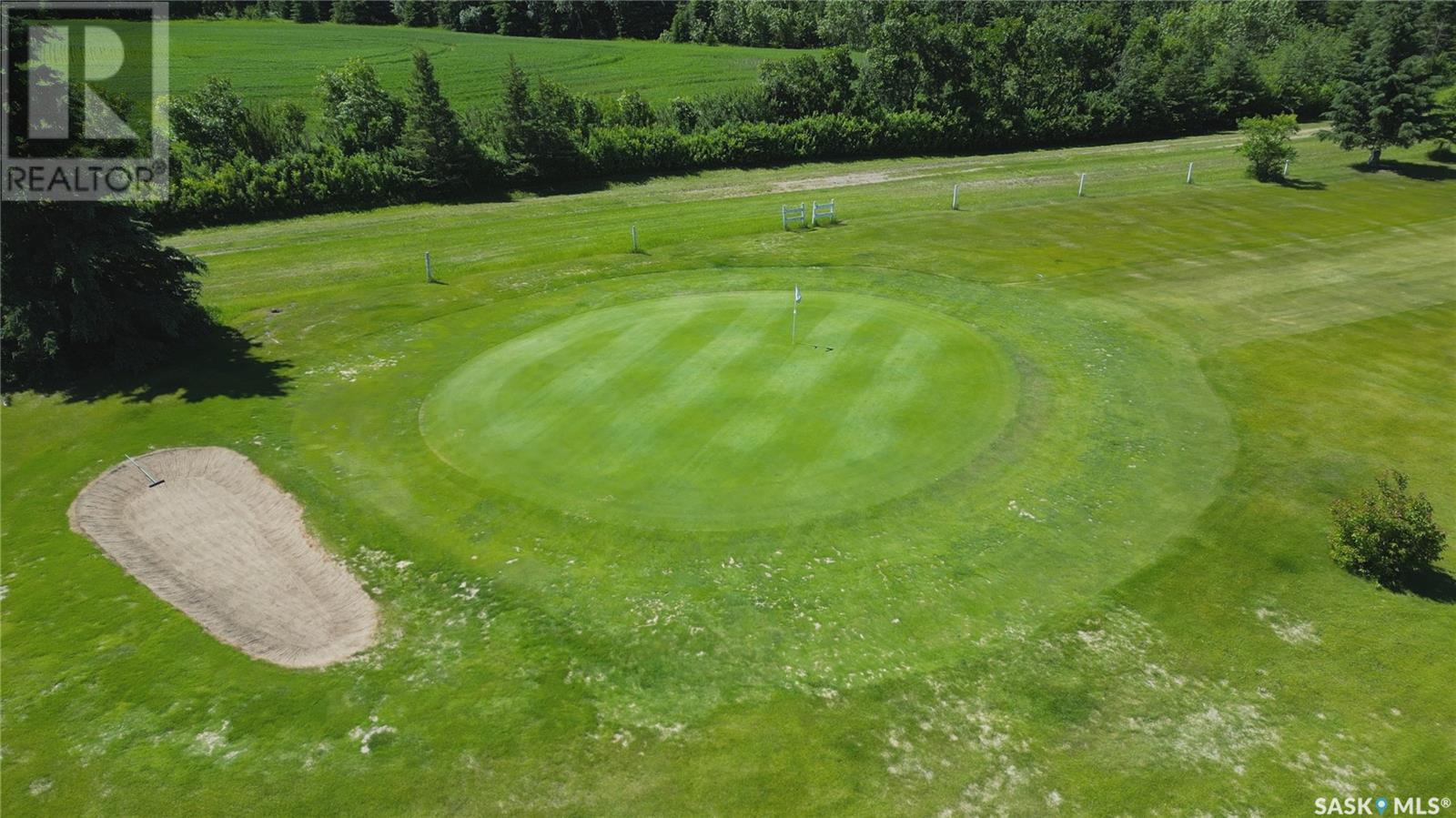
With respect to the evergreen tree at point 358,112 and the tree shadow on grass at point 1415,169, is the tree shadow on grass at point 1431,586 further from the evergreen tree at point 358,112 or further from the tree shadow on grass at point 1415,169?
the evergreen tree at point 358,112

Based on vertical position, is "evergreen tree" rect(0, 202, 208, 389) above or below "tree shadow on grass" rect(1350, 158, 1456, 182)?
below

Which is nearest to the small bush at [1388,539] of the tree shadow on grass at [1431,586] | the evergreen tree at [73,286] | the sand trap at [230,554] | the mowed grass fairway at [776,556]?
the tree shadow on grass at [1431,586]

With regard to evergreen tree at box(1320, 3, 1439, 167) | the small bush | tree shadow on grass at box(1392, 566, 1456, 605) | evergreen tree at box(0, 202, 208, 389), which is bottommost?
tree shadow on grass at box(1392, 566, 1456, 605)

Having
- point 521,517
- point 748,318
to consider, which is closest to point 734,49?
point 748,318

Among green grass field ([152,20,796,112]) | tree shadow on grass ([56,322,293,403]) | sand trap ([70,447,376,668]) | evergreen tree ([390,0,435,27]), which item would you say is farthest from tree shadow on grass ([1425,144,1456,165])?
evergreen tree ([390,0,435,27])

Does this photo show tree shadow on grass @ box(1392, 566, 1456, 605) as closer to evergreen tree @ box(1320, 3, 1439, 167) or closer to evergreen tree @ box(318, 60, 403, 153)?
evergreen tree @ box(1320, 3, 1439, 167)

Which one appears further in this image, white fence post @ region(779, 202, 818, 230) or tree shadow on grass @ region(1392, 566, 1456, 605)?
white fence post @ region(779, 202, 818, 230)
